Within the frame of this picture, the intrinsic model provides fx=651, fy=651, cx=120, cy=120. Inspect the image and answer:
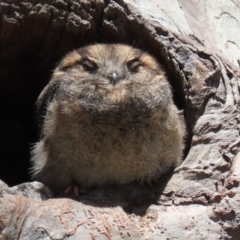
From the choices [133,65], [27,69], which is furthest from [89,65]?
[27,69]

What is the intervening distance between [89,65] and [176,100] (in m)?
0.68

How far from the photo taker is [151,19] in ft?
13.0

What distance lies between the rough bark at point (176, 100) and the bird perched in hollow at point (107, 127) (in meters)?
0.12

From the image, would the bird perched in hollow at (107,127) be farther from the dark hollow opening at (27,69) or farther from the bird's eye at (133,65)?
the dark hollow opening at (27,69)

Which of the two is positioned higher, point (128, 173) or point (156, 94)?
point (156, 94)

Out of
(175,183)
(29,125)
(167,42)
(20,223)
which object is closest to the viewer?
(20,223)

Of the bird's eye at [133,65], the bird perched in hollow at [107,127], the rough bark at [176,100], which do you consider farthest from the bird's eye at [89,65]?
the rough bark at [176,100]

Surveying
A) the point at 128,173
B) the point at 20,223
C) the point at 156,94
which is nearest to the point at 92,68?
the point at 156,94

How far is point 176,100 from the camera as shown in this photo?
13.8 feet

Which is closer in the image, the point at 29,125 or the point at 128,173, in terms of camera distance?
the point at 128,173

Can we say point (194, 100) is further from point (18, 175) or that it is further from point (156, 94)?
point (18, 175)

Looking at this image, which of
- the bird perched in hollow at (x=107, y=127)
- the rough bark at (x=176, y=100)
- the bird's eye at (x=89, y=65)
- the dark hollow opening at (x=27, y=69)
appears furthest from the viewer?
the dark hollow opening at (x=27, y=69)

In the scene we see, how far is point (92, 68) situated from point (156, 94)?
1.43ft

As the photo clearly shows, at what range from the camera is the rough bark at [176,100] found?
9.76ft
